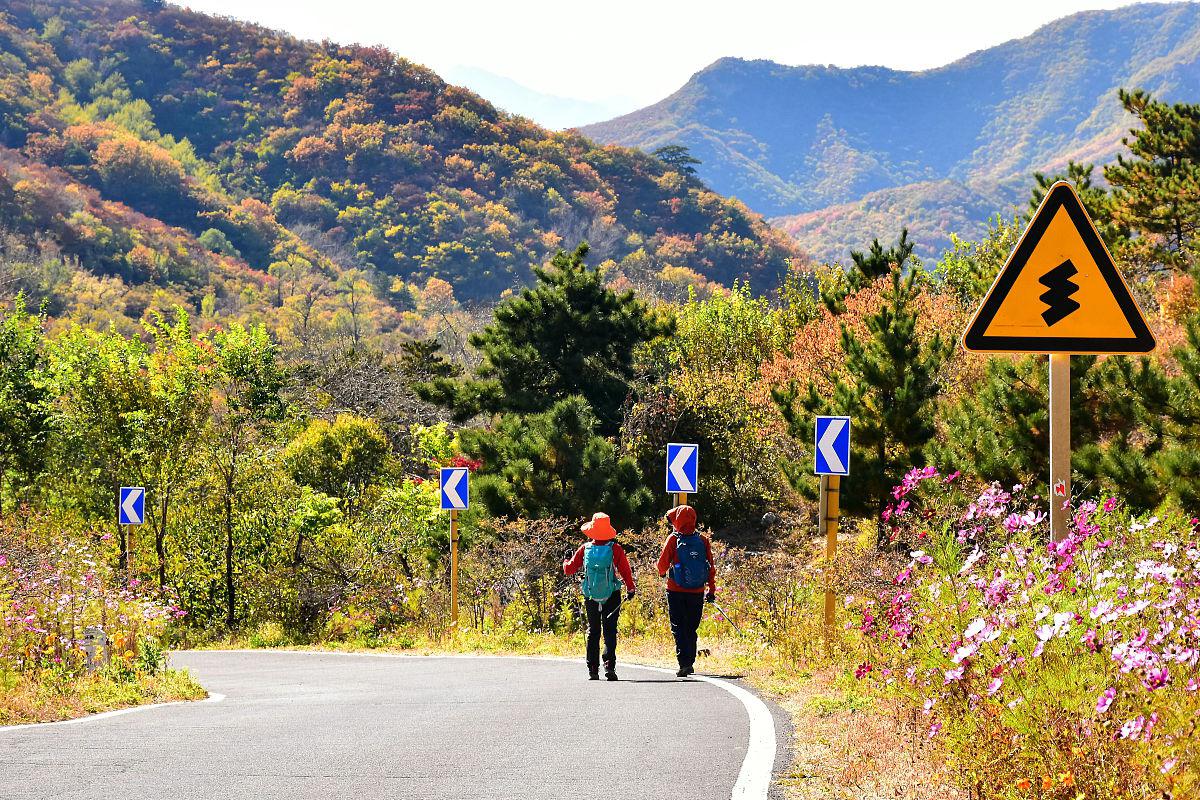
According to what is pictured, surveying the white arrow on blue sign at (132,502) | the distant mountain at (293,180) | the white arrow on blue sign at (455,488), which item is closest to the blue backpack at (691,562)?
the white arrow on blue sign at (455,488)

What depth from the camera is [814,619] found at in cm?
1407

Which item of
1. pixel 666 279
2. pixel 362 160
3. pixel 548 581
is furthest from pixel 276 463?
pixel 362 160

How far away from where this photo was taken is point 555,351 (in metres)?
38.2

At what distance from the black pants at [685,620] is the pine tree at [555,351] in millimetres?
23471

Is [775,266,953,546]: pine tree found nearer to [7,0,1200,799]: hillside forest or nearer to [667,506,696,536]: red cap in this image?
[7,0,1200,799]: hillside forest

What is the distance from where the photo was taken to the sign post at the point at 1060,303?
6.42 metres

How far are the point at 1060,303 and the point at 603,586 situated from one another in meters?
7.42

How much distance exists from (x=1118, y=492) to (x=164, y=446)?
2367 cm

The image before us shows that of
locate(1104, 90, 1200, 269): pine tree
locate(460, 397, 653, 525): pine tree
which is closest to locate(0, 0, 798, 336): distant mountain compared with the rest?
locate(460, 397, 653, 525): pine tree

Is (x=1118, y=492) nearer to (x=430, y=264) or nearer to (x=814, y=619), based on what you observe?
(x=814, y=619)

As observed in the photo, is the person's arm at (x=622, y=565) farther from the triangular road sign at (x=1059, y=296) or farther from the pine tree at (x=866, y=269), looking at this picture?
the pine tree at (x=866, y=269)

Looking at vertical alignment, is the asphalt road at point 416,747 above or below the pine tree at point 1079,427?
below

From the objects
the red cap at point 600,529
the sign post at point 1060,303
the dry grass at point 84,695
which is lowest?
the dry grass at point 84,695

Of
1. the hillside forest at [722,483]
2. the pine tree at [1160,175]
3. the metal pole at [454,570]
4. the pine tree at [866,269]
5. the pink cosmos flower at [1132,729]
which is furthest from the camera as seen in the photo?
the pine tree at [866,269]
